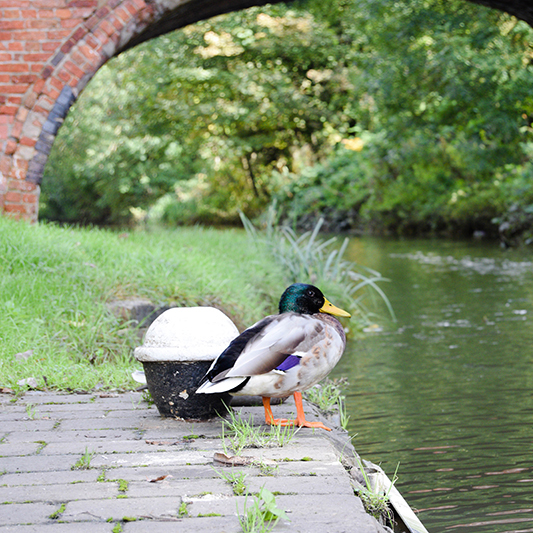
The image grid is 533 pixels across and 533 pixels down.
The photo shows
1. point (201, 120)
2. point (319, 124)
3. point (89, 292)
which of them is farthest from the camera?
point (319, 124)

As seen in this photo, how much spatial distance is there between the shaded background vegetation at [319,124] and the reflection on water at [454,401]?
7.67 metres

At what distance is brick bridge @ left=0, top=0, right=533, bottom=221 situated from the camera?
7.94 m

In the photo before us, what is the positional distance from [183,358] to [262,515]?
4.20 ft

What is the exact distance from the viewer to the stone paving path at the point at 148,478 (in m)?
2.06

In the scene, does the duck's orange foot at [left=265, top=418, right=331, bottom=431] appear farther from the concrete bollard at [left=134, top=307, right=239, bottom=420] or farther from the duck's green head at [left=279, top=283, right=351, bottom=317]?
the duck's green head at [left=279, top=283, right=351, bottom=317]

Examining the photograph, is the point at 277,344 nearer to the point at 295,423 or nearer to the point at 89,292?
the point at 295,423

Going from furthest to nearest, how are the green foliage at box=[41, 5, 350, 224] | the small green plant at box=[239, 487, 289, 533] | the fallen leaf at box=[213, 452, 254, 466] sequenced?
the green foliage at box=[41, 5, 350, 224] < the fallen leaf at box=[213, 452, 254, 466] < the small green plant at box=[239, 487, 289, 533]

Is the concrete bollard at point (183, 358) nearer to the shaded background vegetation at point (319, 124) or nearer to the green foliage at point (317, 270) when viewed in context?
the green foliage at point (317, 270)

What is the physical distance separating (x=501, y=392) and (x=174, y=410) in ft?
10.2

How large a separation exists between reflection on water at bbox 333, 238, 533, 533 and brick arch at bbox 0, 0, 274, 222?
13.7 feet

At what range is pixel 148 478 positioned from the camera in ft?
8.02

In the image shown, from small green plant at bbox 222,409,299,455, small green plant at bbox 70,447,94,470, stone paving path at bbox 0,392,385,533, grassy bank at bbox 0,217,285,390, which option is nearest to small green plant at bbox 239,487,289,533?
stone paving path at bbox 0,392,385,533

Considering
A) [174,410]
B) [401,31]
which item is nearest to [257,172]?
[401,31]

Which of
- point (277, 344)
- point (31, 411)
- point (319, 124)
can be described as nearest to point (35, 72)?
point (31, 411)
